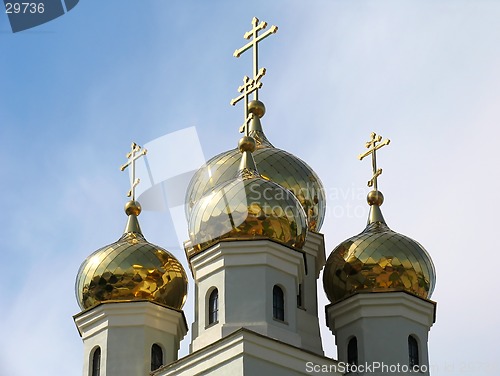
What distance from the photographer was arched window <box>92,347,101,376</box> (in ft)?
71.0

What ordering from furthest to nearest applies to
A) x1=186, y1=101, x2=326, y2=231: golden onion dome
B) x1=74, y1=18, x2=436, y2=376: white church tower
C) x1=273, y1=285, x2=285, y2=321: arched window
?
1. x1=186, y1=101, x2=326, y2=231: golden onion dome
2. x1=273, y1=285, x2=285, y2=321: arched window
3. x1=74, y1=18, x2=436, y2=376: white church tower

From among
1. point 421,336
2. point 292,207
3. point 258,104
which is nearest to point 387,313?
point 421,336

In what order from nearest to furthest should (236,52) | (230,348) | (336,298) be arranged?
(230,348), (336,298), (236,52)

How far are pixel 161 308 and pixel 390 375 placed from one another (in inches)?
122

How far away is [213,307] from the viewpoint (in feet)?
67.1

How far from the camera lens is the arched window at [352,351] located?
22.0 m

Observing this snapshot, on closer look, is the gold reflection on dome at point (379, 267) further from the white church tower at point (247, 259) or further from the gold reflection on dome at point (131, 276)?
the gold reflection on dome at point (131, 276)

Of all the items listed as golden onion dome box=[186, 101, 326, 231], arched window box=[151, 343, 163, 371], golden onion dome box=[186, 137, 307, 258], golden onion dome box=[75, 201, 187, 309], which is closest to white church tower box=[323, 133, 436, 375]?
golden onion dome box=[186, 101, 326, 231]

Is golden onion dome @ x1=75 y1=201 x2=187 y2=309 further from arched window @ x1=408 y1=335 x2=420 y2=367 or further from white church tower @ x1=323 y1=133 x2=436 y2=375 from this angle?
arched window @ x1=408 y1=335 x2=420 y2=367

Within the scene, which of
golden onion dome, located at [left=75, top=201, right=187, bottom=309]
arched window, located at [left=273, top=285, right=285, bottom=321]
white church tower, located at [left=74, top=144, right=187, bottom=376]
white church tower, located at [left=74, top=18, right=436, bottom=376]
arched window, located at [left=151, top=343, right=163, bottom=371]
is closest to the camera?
white church tower, located at [left=74, top=18, right=436, bottom=376]

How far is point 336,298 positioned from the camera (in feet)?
73.6

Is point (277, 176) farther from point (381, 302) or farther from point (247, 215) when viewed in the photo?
point (247, 215)

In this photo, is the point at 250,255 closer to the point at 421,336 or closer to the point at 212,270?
the point at 212,270

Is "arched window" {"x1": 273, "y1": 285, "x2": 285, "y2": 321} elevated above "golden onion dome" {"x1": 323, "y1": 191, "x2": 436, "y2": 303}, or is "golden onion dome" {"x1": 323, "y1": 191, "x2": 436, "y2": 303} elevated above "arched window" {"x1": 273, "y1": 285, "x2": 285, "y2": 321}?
"golden onion dome" {"x1": 323, "y1": 191, "x2": 436, "y2": 303}
